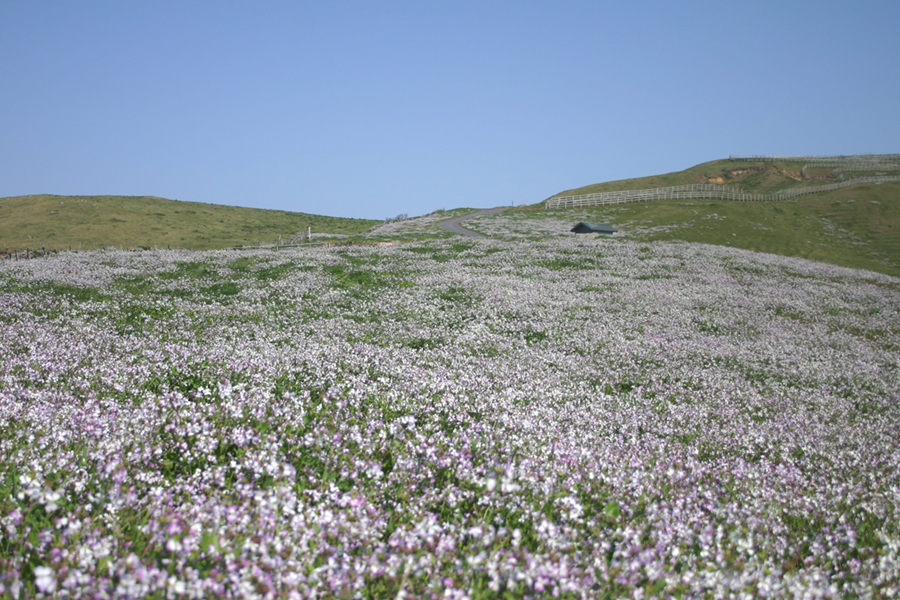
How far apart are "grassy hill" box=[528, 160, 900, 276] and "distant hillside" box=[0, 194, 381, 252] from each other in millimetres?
50220

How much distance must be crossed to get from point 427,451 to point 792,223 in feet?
281

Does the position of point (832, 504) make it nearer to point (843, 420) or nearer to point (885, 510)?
point (885, 510)

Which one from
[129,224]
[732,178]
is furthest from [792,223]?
[129,224]

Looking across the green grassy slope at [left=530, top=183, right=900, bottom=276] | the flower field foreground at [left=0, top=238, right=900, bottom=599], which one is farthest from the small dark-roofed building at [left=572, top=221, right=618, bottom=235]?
the flower field foreground at [left=0, top=238, right=900, bottom=599]

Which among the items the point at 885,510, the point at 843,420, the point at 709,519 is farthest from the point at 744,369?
the point at 709,519

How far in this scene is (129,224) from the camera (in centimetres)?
8650

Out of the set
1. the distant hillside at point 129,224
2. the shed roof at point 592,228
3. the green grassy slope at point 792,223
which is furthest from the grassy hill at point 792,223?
the distant hillside at point 129,224

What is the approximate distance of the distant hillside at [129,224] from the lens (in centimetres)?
7281

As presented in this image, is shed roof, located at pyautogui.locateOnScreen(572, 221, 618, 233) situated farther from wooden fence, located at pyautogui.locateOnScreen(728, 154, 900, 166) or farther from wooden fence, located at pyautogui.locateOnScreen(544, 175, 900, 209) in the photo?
wooden fence, located at pyautogui.locateOnScreen(728, 154, 900, 166)

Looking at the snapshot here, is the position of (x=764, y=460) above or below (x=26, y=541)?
below

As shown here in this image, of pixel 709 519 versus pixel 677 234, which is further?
pixel 677 234

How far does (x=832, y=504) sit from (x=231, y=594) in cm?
745

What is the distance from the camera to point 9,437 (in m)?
6.43

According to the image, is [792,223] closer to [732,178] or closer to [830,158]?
[732,178]
